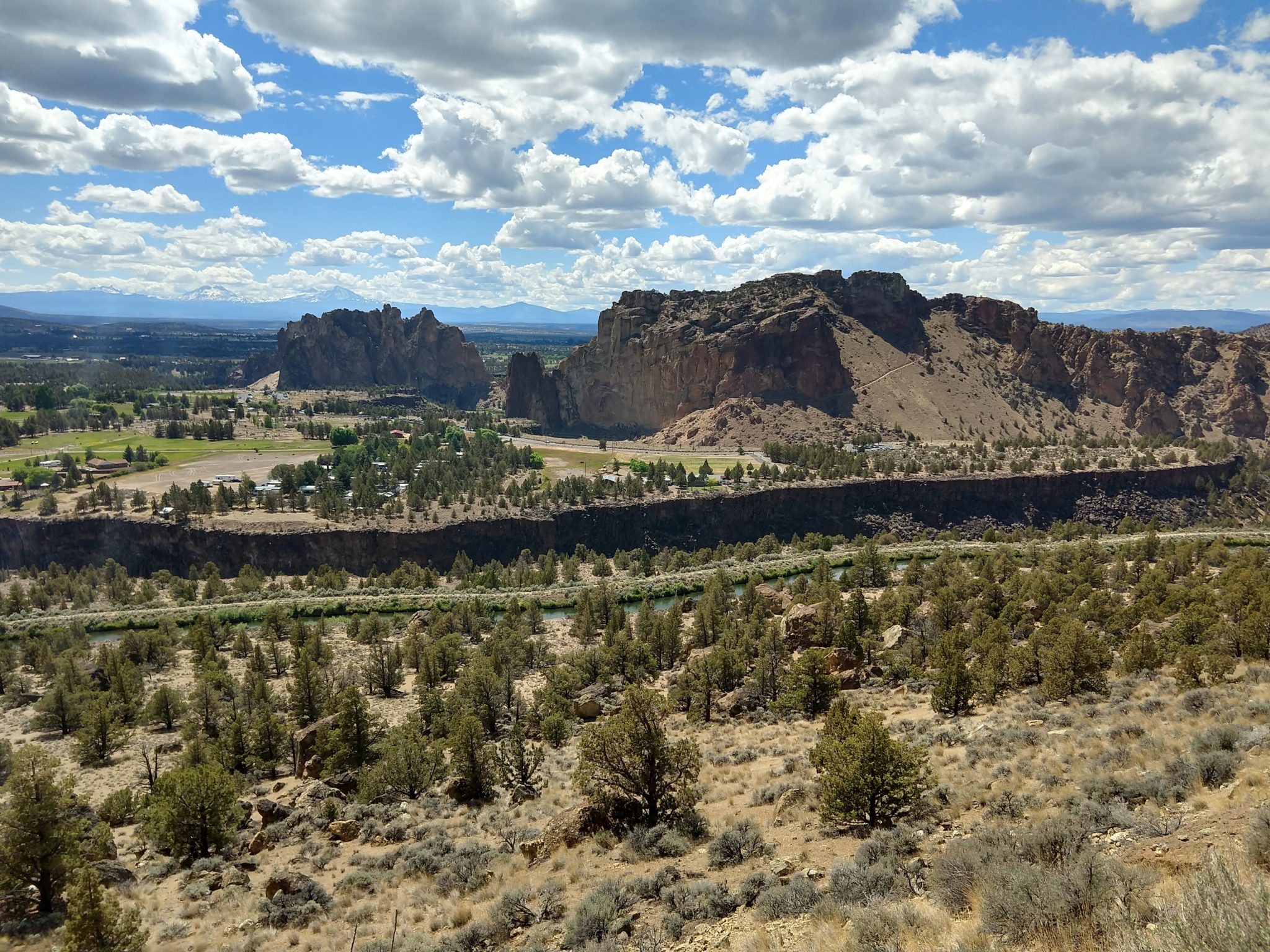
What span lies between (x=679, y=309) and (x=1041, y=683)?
160431 millimetres

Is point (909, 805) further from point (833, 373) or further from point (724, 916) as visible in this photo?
point (833, 373)

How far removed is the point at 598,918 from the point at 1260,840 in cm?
1178

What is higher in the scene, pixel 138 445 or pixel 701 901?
pixel 701 901

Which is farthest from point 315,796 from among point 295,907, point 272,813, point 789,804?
point 789,804

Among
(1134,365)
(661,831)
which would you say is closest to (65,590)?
(661,831)

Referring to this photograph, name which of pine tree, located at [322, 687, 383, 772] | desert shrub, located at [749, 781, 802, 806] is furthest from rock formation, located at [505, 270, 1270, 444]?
desert shrub, located at [749, 781, 802, 806]

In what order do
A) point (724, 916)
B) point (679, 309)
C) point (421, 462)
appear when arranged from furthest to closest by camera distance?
point (679, 309)
point (421, 462)
point (724, 916)

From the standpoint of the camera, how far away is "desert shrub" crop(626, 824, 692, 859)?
1977 cm

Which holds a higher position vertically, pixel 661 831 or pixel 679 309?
pixel 679 309

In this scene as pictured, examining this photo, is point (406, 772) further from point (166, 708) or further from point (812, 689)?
point (166, 708)

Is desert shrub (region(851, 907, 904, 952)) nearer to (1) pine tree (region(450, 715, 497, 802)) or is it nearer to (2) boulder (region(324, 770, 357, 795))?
(1) pine tree (region(450, 715, 497, 802))

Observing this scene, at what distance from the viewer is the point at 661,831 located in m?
20.9

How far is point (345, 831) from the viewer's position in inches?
1003

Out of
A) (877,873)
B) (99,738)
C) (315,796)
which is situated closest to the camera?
(877,873)
